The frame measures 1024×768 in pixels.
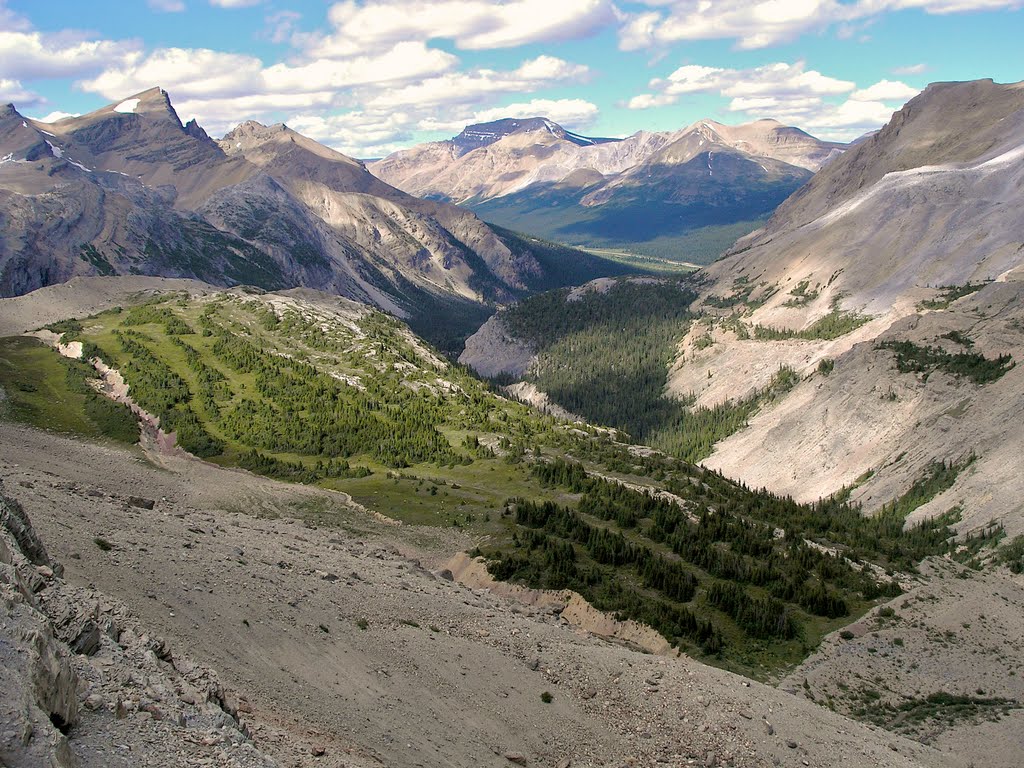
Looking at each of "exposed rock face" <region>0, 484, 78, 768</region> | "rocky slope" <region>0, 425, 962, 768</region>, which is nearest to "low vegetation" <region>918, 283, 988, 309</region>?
"rocky slope" <region>0, 425, 962, 768</region>

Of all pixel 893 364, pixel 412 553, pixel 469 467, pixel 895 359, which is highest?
pixel 895 359

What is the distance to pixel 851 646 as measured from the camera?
52219 mm

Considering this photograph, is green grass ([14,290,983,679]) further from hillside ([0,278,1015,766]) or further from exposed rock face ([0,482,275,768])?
exposed rock face ([0,482,275,768])

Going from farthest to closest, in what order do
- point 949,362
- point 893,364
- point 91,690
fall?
point 893,364, point 949,362, point 91,690

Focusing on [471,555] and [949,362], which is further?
[949,362]

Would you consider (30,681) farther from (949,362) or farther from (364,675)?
(949,362)

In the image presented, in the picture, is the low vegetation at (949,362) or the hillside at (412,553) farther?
the low vegetation at (949,362)

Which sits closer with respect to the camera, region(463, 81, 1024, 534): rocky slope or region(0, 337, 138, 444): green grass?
region(0, 337, 138, 444): green grass

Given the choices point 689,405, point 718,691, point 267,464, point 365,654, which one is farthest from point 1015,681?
point 689,405

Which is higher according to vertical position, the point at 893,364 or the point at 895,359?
the point at 895,359

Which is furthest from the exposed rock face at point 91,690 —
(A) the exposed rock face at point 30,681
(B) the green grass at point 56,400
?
(B) the green grass at point 56,400

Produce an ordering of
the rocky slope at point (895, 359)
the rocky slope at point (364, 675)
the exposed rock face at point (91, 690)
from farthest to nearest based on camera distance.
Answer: the rocky slope at point (895, 359) → the rocky slope at point (364, 675) → the exposed rock face at point (91, 690)

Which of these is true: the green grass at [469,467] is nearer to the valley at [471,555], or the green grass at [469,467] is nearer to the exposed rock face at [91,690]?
the valley at [471,555]

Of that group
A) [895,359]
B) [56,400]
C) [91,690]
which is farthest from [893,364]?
[91,690]
